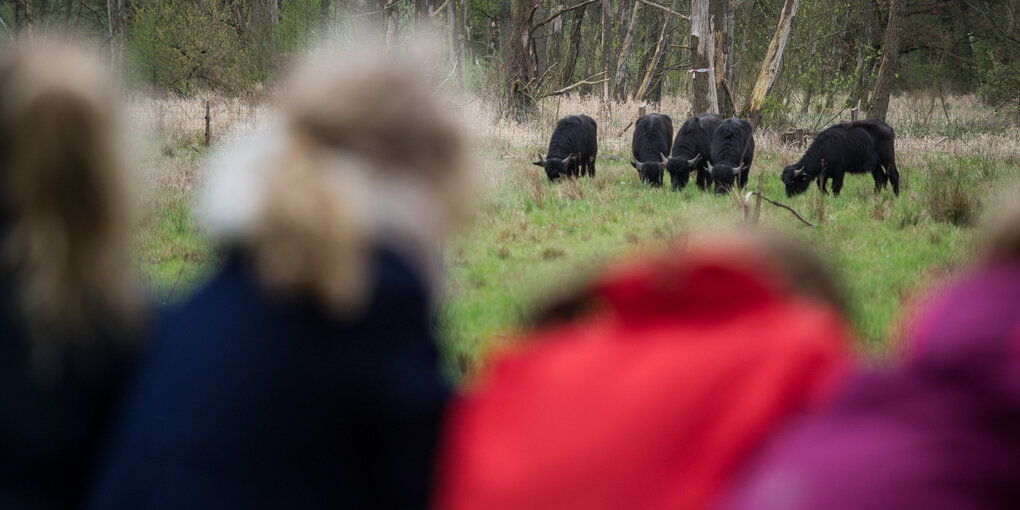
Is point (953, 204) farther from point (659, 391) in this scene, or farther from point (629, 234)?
point (659, 391)

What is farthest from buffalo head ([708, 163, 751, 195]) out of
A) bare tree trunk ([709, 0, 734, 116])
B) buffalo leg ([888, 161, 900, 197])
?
bare tree trunk ([709, 0, 734, 116])

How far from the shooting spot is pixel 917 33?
34281mm

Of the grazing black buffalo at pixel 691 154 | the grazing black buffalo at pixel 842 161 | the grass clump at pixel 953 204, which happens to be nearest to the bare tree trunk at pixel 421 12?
the grazing black buffalo at pixel 691 154

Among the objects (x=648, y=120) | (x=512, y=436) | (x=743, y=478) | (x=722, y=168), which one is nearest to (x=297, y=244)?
(x=512, y=436)

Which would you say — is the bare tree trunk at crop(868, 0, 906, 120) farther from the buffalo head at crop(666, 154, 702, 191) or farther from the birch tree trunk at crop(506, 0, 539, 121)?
the birch tree trunk at crop(506, 0, 539, 121)

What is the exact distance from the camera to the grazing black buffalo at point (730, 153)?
13.3m

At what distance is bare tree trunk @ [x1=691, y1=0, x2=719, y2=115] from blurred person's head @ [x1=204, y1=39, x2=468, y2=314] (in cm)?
1786

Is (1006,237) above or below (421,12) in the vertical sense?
below

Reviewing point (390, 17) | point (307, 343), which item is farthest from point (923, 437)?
point (390, 17)

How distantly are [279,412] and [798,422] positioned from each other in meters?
1.04

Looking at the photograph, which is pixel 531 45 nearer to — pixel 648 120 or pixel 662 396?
pixel 648 120

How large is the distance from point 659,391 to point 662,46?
99.3 feet

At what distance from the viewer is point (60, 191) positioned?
207 cm

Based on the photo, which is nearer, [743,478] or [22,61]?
[743,478]
